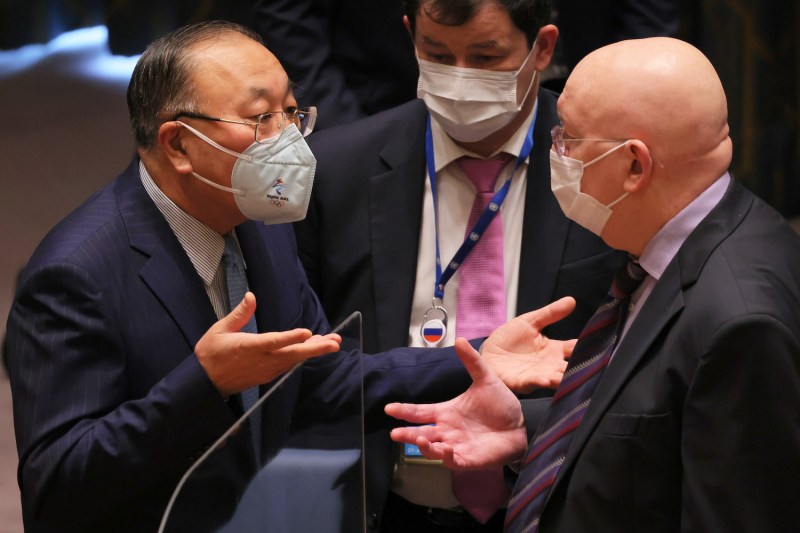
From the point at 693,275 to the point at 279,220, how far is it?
1.00 metres

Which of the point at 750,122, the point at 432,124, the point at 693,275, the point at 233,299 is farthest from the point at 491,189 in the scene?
the point at 750,122

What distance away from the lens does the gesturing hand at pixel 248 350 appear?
7.14ft

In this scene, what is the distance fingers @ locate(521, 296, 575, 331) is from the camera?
8.69 ft

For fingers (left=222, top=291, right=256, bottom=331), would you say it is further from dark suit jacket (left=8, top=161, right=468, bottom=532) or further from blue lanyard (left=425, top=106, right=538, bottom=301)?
blue lanyard (left=425, top=106, right=538, bottom=301)

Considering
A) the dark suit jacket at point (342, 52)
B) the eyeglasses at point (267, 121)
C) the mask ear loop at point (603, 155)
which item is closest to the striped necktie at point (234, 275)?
the eyeglasses at point (267, 121)

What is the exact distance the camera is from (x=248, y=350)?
2.20 m

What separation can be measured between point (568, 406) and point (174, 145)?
3.11 feet

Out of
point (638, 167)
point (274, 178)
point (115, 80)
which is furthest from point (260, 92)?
point (115, 80)

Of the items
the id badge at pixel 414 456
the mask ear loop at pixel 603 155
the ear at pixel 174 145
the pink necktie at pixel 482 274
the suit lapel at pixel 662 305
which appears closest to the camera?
the suit lapel at pixel 662 305

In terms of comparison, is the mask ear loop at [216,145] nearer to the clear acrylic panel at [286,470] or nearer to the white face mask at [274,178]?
the white face mask at [274,178]

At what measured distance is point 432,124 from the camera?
314cm

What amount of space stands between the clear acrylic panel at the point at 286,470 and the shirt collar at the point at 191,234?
21.5 inches

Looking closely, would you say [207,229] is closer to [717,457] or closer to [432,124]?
[432,124]

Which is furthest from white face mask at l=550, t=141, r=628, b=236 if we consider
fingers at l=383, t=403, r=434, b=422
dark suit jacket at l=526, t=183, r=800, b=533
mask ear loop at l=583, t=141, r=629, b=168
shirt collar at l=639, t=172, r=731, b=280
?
fingers at l=383, t=403, r=434, b=422
